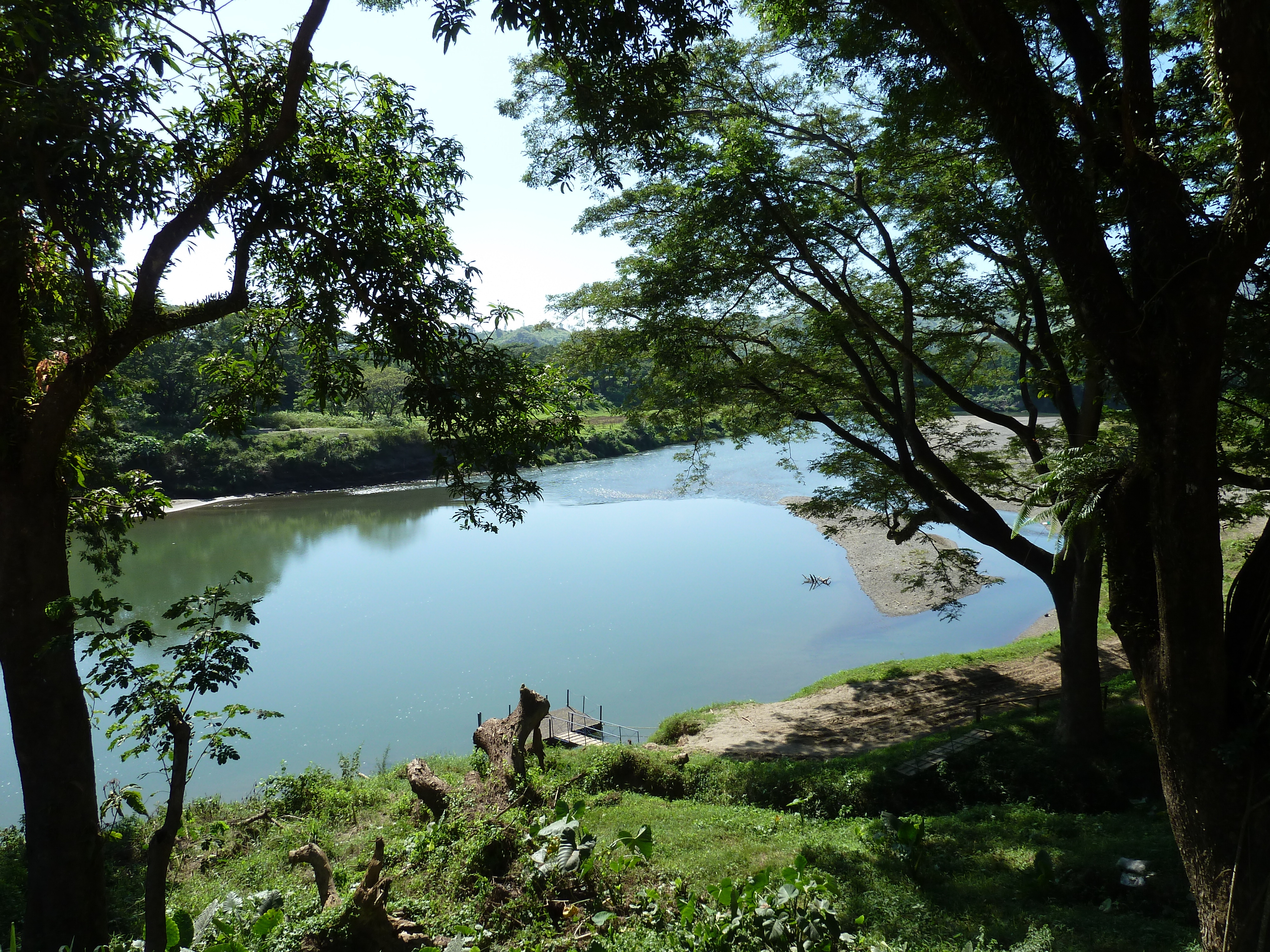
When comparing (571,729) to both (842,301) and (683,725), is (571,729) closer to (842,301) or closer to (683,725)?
(683,725)

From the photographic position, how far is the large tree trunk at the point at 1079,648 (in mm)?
8758

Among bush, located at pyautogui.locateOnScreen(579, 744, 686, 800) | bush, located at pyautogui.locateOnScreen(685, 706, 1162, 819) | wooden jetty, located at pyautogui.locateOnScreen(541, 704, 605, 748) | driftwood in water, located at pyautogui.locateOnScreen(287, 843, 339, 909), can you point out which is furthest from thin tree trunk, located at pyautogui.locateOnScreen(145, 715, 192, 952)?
wooden jetty, located at pyautogui.locateOnScreen(541, 704, 605, 748)

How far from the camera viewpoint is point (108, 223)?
4.41 metres

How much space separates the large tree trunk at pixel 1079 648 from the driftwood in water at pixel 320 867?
783 centimetres

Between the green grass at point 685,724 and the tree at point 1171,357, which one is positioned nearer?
the tree at point 1171,357

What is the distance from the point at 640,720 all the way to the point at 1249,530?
18437mm

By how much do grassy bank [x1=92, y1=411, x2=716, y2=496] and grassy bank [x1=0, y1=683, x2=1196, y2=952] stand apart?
25251 mm

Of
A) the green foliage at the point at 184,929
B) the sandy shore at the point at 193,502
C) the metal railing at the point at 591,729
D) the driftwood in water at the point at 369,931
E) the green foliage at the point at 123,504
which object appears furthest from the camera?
the sandy shore at the point at 193,502

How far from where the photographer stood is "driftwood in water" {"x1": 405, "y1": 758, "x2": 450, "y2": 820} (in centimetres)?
692

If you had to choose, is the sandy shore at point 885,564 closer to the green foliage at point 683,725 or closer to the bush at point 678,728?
the green foliage at point 683,725

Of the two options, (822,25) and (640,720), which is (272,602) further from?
(822,25)

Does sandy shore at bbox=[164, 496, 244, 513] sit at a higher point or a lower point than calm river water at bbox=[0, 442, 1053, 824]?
higher

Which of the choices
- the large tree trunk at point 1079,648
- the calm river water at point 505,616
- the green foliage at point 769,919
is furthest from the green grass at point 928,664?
the green foliage at point 769,919

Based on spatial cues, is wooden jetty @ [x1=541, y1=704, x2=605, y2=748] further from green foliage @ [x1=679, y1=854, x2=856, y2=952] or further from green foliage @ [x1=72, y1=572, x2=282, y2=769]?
green foliage @ [x1=72, y1=572, x2=282, y2=769]
